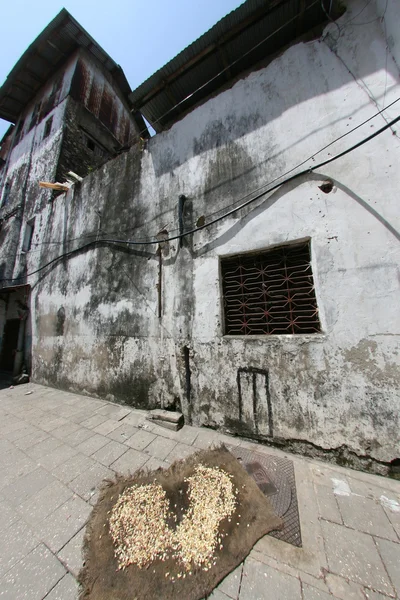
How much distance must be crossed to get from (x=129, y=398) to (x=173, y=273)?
2.82 m

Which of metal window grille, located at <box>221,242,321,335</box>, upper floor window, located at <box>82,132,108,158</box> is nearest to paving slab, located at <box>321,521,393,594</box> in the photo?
metal window grille, located at <box>221,242,321,335</box>

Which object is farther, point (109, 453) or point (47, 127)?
point (47, 127)

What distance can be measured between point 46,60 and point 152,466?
1656 centimetres

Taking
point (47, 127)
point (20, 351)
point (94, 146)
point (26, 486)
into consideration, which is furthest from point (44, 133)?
point (26, 486)

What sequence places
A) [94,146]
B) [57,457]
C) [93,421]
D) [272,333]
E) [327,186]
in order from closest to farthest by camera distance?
[57,457] → [327,186] → [272,333] → [93,421] → [94,146]

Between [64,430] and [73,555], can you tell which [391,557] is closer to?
[73,555]

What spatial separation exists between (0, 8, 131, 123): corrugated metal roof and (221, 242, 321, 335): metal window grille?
1343 cm

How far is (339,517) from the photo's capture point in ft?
6.48

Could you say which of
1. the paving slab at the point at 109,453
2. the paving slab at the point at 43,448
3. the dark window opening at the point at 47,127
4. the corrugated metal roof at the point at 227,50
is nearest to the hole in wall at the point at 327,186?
the corrugated metal roof at the point at 227,50

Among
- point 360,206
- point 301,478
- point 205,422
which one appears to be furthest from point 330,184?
point 205,422

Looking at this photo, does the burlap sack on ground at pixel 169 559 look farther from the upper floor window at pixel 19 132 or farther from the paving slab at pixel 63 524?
the upper floor window at pixel 19 132

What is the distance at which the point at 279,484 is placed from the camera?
2369mm

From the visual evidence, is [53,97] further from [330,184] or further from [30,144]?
[330,184]

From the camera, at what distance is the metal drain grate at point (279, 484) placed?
6.12ft
